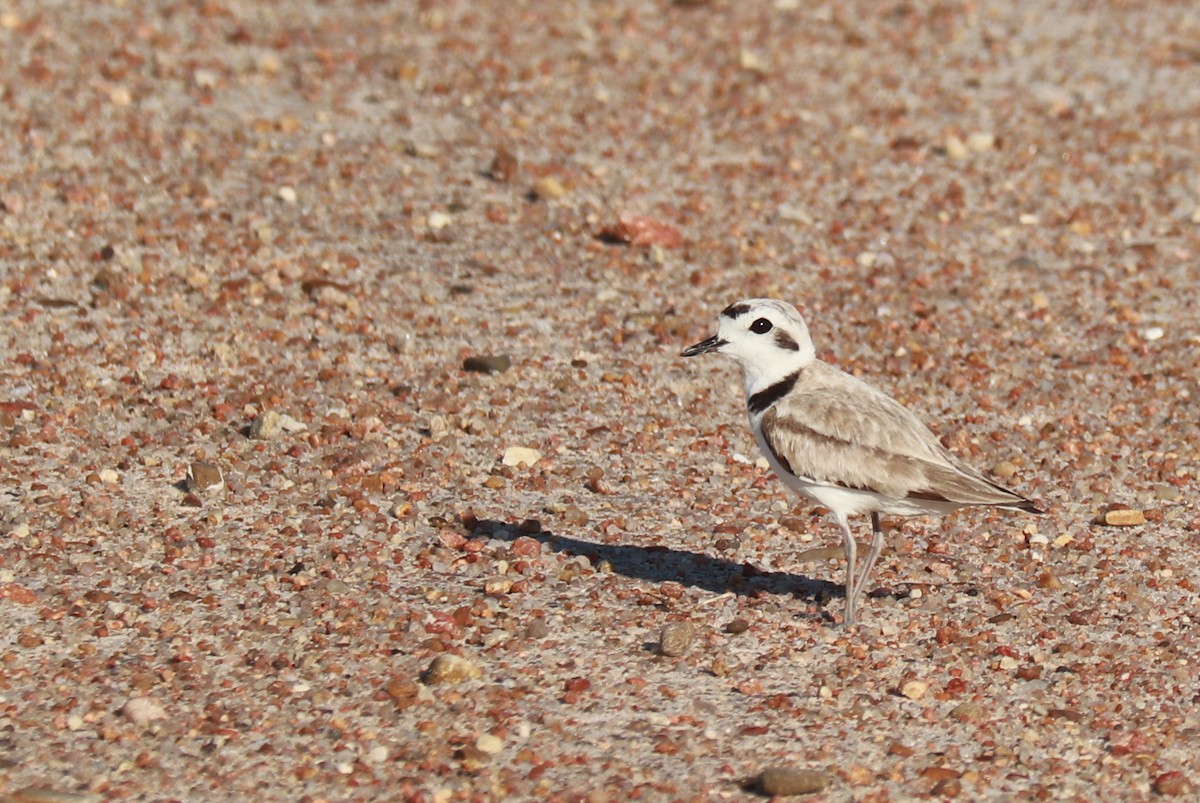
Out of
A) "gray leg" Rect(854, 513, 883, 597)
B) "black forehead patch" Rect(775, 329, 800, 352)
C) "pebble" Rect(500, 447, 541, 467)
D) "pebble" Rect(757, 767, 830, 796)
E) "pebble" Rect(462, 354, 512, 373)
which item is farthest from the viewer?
"pebble" Rect(462, 354, 512, 373)

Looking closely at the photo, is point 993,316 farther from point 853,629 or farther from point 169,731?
point 169,731

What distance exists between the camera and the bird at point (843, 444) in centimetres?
558

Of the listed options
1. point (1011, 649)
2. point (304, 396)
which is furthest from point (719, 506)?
point (304, 396)

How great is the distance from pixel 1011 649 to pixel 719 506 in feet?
4.63

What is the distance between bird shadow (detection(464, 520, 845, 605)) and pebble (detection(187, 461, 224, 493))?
3.24ft

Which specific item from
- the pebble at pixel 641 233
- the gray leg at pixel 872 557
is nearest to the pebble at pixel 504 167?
the pebble at pixel 641 233

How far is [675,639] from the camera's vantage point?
5.44m

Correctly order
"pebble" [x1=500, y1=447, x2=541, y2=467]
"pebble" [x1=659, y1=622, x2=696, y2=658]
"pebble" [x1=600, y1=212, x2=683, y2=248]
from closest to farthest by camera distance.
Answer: "pebble" [x1=659, y1=622, x2=696, y2=658] < "pebble" [x1=500, y1=447, x2=541, y2=467] < "pebble" [x1=600, y1=212, x2=683, y2=248]

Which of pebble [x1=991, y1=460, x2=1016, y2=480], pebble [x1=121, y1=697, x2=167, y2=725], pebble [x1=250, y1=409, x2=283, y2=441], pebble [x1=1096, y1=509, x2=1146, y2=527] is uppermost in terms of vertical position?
pebble [x1=991, y1=460, x2=1016, y2=480]

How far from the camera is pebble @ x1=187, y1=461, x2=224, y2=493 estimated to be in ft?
21.0

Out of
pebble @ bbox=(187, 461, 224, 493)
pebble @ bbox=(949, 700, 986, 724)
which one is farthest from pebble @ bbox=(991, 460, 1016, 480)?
pebble @ bbox=(187, 461, 224, 493)

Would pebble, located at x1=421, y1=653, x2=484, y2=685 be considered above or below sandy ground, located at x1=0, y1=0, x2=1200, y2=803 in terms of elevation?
below

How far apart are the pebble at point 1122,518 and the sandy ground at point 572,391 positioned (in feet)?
0.10

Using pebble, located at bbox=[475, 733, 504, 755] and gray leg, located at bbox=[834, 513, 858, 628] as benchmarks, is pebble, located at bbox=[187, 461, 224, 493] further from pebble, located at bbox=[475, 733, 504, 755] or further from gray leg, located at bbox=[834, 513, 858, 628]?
gray leg, located at bbox=[834, 513, 858, 628]
